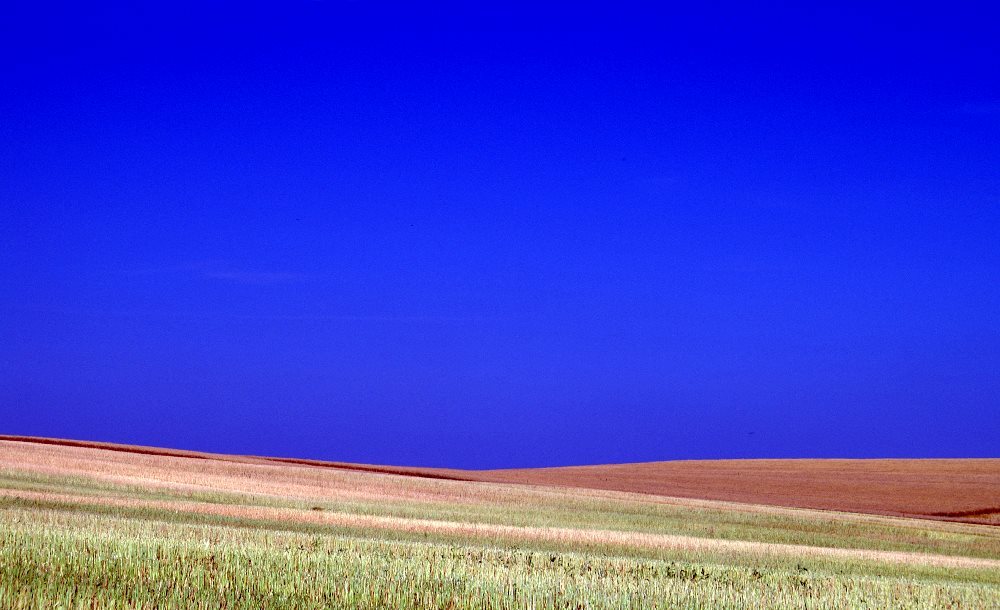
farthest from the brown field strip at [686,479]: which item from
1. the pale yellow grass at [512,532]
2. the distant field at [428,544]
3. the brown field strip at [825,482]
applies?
the pale yellow grass at [512,532]

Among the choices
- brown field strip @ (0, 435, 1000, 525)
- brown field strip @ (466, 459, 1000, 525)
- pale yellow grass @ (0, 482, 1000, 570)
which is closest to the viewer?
pale yellow grass @ (0, 482, 1000, 570)

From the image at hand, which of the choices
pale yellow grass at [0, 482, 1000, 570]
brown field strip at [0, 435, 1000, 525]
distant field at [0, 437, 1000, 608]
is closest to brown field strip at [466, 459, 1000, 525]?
brown field strip at [0, 435, 1000, 525]

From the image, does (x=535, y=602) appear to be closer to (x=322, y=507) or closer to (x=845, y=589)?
(x=845, y=589)

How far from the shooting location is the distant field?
10.2 meters

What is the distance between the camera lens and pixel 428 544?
1766 centimetres

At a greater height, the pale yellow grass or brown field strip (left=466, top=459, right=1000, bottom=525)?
brown field strip (left=466, top=459, right=1000, bottom=525)

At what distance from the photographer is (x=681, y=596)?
11562 millimetres

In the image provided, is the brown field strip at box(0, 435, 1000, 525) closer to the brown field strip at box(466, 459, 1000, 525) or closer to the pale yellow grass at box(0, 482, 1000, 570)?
the brown field strip at box(466, 459, 1000, 525)

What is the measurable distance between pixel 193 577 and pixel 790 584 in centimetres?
838

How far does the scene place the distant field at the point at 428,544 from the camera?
33.6 ft

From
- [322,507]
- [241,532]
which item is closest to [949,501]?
[322,507]

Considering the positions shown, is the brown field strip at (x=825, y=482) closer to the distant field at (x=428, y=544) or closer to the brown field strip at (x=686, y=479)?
the brown field strip at (x=686, y=479)

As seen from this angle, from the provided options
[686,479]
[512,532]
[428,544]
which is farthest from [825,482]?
[428,544]

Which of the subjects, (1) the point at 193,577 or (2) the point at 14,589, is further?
(1) the point at 193,577
